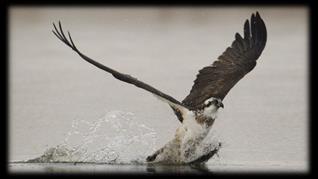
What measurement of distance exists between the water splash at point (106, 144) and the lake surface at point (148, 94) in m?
0.02

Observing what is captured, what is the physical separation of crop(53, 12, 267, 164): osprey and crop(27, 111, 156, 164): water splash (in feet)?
0.99

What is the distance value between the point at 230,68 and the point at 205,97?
0.47m

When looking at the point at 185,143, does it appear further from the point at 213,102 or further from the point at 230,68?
the point at 230,68

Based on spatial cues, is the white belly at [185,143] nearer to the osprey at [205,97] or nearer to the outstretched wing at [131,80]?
the osprey at [205,97]

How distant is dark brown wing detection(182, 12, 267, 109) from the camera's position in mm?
10609

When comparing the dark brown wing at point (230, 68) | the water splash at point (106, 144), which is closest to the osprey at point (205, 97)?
the dark brown wing at point (230, 68)

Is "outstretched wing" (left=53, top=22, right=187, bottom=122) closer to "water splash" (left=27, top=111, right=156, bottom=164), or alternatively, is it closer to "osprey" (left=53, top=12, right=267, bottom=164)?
"osprey" (left=53, top=12, right=267, bottom=164)

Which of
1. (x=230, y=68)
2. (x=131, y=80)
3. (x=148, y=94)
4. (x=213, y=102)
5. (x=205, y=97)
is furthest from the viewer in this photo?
(x=148, y=94)

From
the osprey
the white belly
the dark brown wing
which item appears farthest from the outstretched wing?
the dark brown wing

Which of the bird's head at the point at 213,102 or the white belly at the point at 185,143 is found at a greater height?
the bird's head at the point at 213,102

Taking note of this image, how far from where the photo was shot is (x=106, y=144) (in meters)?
10.9

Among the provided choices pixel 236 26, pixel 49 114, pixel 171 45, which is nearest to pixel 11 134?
pixel 49 114

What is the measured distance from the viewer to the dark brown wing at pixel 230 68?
10609 mm

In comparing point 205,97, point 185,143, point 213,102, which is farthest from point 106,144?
point 213,102
